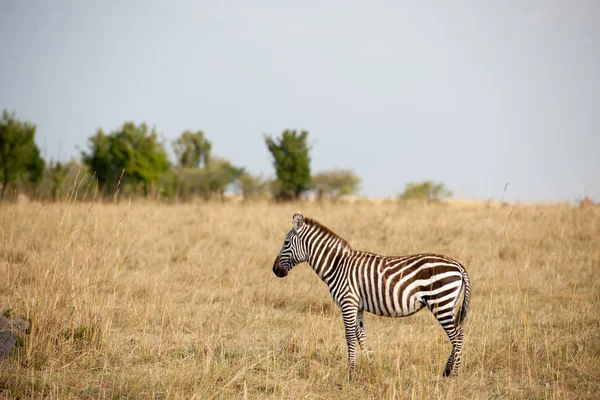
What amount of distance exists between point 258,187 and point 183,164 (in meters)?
20.6

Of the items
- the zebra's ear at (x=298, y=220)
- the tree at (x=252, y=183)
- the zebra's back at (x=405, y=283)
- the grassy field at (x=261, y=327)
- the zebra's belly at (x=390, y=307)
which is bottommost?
the grassy field at (x=261, y=327)

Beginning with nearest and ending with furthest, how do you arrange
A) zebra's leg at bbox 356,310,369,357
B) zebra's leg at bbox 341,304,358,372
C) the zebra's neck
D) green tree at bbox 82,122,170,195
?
1. zebra's leg at bbox 341,304,358,372
2. zebra's leg at bbox 356,310,369,357
3. the zebra's neck
4. green tree at bbox 82,122,170,195

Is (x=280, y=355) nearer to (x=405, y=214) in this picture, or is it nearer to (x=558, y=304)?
(x=558, y=304)

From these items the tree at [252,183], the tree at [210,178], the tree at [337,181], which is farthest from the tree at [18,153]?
the tree at [337,181]

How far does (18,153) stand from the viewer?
123 ft

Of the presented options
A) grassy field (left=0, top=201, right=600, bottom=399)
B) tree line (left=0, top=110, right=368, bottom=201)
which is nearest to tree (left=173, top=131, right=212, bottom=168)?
tree line (left=0, top=110, right=368, bottom=201)

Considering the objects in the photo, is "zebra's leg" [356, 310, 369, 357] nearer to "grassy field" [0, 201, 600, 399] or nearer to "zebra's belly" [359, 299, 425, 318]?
"grassy field" [0, 201, 600, 399]

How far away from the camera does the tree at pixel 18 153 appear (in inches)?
1441

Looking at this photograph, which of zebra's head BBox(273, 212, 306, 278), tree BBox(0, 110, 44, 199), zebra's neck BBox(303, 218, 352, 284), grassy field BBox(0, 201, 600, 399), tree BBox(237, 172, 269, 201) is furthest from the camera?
tree BBox(237, 172, 269, 201)

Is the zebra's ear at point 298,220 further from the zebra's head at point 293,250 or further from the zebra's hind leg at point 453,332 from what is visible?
the zebra's hind leg at point 453,332

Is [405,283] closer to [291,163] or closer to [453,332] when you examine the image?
[453,332]

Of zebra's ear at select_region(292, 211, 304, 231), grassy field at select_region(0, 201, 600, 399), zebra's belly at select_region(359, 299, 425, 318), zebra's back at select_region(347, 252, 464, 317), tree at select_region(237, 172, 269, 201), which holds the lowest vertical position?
grassy field at select_region(0, 201, 600, 399)

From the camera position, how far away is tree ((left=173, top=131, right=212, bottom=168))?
2562 inches

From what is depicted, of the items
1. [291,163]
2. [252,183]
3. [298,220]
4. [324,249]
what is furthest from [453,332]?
[252,183]
